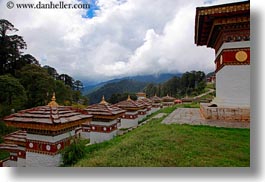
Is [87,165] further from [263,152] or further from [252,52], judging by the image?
[252,52]

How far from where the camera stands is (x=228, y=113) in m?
4.20

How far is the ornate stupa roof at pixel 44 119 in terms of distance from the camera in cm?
279

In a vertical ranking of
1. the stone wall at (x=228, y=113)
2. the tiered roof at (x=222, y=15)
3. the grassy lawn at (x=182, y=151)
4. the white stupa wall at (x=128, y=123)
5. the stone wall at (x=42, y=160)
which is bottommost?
the white stupa wall at (x=128, y=123)

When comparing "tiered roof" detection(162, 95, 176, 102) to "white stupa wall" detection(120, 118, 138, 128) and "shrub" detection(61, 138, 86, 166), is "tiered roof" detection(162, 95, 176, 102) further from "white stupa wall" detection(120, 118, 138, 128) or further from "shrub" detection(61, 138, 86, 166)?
"shrub" detection(61, 138, 86, 166)

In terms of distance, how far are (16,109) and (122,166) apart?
7.72ft

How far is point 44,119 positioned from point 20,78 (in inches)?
86.1

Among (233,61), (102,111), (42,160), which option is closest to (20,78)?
(102,111)

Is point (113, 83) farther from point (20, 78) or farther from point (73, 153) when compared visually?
point (20, 78)

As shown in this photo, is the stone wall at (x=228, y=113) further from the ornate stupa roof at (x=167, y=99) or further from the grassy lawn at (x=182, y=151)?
the ornate stupa roof at (x=167, y=99)

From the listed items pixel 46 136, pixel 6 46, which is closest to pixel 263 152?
pixel 46 136

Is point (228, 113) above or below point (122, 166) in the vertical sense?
above

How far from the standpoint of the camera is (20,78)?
14.9 ft

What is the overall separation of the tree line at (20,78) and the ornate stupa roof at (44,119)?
0.72 m

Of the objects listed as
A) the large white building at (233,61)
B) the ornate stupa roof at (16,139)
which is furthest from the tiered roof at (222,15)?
the ornate stupa roof at (16,139)
